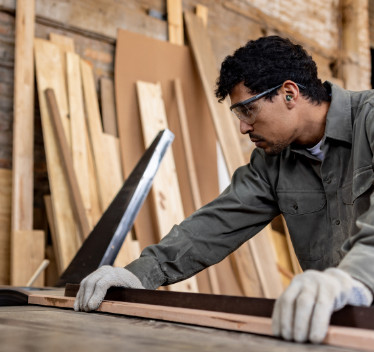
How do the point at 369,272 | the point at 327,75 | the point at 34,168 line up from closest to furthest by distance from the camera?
the point at 369,272 < the point at 34,168 < the point at 327,75

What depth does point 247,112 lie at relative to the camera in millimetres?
2029

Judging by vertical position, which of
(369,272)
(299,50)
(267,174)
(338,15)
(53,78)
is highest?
(338,15)

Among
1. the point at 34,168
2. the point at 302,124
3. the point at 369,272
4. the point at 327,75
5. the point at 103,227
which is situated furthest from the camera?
the point at 327,75

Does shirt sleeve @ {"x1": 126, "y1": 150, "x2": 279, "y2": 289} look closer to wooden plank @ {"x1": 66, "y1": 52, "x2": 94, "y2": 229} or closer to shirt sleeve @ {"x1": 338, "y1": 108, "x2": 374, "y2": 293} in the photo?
shirt sleeve @ {"x1": 338, "y1": 108, "x2": 374, "y2": 293}

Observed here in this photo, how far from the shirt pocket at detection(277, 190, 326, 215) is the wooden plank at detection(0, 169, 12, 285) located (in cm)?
231

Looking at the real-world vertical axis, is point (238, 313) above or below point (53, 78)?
below

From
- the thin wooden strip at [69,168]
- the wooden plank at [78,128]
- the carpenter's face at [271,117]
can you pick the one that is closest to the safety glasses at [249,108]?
the carpenter's face at [271,117]

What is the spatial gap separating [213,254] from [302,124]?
65 cm

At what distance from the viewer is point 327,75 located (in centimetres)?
631

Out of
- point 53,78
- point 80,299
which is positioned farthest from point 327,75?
point 80,299

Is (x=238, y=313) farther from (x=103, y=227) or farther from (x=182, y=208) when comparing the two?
(x=182, y=208)

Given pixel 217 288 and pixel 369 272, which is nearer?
pixel 369 272

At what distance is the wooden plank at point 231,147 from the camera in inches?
163

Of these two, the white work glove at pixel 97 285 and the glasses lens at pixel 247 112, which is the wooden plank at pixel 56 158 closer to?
the white work glove at pixel 97 285
